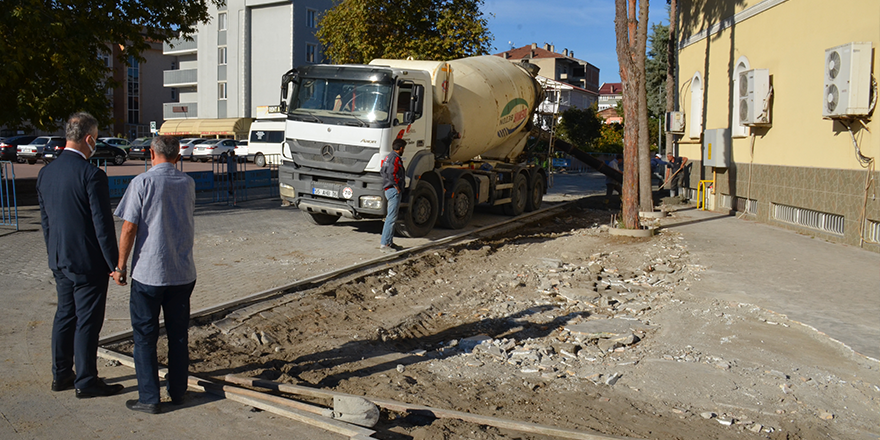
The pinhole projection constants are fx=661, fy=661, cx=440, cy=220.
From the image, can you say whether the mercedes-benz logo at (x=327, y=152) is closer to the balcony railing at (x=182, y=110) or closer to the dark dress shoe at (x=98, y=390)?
the dark dress shoe at (x=98, y=390)

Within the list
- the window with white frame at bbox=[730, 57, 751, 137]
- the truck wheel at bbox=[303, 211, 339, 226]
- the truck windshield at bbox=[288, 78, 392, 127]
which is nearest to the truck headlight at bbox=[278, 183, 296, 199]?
the truck wheel at bbox=[303, 211, 339, 226]

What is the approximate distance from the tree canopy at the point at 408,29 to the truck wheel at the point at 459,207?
940 cm

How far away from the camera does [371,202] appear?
38.3 feet

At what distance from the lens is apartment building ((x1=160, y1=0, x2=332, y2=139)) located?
2068 inches

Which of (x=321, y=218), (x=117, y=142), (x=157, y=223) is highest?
(x=117, y=142)

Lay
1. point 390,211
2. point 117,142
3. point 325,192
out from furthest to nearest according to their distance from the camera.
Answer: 1. point 117,142
2. point 325,192
3. point 390,211

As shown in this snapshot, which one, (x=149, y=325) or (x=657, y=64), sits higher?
(x=657, y=64)

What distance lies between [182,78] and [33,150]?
2856cm

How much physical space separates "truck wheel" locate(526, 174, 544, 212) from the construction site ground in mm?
5981

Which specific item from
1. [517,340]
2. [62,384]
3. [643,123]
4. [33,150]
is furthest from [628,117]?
[33,150]

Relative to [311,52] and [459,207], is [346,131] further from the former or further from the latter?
[311,52]

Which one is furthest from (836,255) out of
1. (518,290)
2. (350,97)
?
(350,97)

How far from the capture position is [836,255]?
1127 centimetres

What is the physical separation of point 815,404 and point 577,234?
915 centimetres
